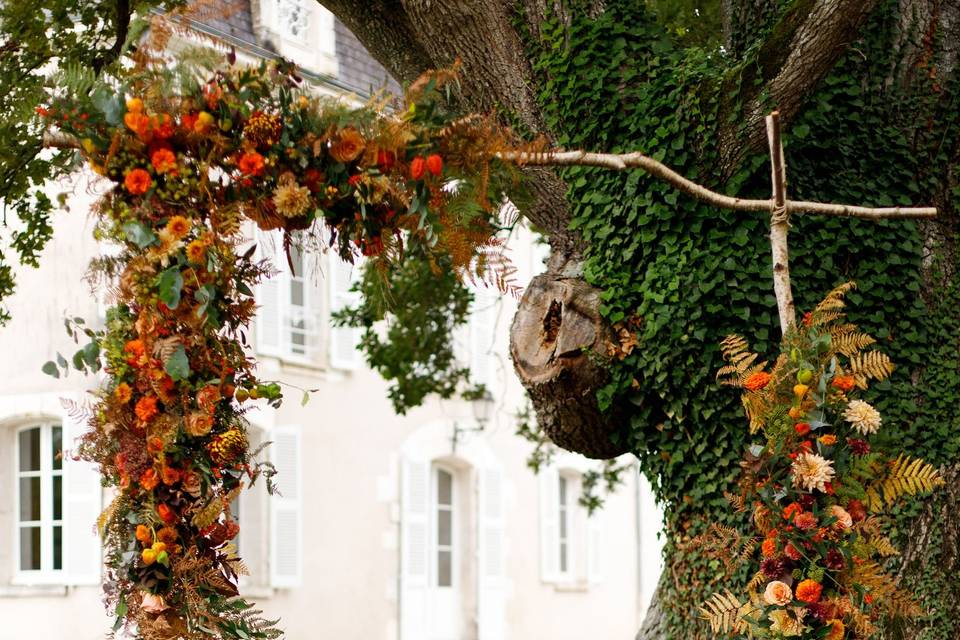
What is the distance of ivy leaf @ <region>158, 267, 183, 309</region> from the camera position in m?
3.93

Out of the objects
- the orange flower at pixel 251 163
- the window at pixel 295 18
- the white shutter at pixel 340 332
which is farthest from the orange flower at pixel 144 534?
the window at pixel 295 18

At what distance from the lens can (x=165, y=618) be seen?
13.3 feet

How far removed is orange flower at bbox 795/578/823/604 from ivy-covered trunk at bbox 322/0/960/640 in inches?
58.8

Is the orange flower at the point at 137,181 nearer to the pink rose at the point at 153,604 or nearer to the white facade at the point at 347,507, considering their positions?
the pink rose at the point at 153,604

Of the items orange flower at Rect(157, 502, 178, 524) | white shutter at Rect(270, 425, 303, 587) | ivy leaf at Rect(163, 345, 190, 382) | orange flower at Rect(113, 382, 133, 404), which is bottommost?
white shutter at Rect(270, 425, 303, 587)

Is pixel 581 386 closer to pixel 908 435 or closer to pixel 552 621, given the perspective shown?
pixel 908 435

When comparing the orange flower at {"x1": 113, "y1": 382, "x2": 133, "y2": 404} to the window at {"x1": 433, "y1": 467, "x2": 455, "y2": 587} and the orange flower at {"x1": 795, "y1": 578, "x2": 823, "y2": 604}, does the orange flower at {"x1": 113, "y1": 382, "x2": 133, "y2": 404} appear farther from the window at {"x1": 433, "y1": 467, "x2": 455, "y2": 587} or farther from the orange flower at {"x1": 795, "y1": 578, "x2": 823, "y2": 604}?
the window at {"x1": 433, "y1": 467, "x2": 455, "y2": 587}

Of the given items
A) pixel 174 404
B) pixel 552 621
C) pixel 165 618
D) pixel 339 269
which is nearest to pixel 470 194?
pixel 174 404

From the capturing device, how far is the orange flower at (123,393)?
4.08 metres

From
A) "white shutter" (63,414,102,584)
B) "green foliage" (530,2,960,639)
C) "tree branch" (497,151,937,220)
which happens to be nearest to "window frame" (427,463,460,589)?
"white shutter" (63,414,102,584)

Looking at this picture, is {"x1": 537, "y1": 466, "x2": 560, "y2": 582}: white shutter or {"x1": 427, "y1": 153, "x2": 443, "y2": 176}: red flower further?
{"x1": 537, "y1": 466, "x2": 560, "y2": 582}: white shutter

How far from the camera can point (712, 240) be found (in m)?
6.38

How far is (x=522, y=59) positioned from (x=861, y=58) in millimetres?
1532

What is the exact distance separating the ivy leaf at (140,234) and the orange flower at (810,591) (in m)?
2.33
